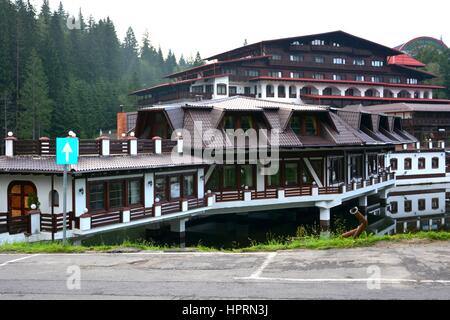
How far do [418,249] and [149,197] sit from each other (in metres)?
13.3

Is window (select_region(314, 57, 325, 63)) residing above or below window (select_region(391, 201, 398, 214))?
above

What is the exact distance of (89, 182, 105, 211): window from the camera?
19312 mm

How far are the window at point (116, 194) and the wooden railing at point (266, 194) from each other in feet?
27.0

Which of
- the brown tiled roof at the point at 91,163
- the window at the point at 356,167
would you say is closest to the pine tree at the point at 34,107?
the window at the point at 356,167

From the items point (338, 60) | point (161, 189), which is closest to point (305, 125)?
point (161, 189)

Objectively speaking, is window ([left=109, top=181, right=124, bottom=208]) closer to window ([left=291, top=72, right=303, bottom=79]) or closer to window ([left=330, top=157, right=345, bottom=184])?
window ([left=330, top=157, right=345, bottom=184])

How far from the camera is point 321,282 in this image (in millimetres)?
9008

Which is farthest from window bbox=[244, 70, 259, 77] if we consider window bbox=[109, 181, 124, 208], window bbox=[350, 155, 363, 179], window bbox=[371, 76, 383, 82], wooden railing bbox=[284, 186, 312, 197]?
window bbox=[109, 181, 124, 208]

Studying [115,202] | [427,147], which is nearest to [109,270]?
[115,202]

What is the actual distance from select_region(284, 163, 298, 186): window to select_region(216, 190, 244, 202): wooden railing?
155 inches

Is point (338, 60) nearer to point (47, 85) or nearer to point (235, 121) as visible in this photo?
point (47, 85)

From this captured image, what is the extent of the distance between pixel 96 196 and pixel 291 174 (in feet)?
43.4

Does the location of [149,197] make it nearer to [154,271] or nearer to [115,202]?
[115,202]
